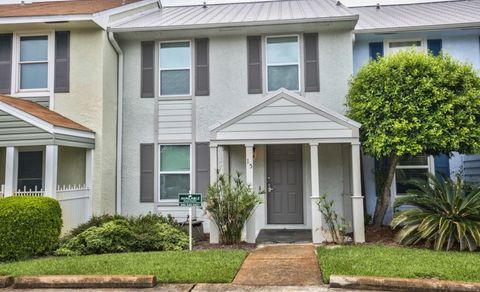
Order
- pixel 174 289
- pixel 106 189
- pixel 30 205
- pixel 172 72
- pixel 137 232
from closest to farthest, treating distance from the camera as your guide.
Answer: pixel 174 289, pixel 30 205, pixel 137 232, pixel 106 189, pixel 172 72

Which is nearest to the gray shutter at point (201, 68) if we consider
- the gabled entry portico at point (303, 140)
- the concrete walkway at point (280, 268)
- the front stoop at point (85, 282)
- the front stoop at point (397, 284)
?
the gabled entry portico at point (303, 140)

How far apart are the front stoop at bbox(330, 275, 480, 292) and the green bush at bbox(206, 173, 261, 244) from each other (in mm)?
3162

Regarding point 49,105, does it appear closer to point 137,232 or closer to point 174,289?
point 137,232

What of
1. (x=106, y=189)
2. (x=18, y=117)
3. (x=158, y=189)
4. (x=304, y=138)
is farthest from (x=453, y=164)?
(x=18, y=117)

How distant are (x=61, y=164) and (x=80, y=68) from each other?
2683 millimetres

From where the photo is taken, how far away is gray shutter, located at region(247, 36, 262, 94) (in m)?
10.8

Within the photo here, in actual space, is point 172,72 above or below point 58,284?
above

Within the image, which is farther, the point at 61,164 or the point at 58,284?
the point at 61,164

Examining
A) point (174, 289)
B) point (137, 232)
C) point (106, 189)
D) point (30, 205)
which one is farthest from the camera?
point (106, 189)

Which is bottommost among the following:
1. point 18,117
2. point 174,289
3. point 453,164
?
point 174,289

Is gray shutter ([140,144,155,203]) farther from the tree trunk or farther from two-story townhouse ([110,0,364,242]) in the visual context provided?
the tree trunk

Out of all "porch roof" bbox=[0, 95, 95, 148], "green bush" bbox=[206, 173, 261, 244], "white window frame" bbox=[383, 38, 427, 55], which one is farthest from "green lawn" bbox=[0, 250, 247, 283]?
"white window frame" bbox=[383, 38, 427, 55]

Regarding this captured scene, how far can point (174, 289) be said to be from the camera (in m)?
5.25

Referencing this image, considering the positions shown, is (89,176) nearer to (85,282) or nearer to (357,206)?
(85,282)
